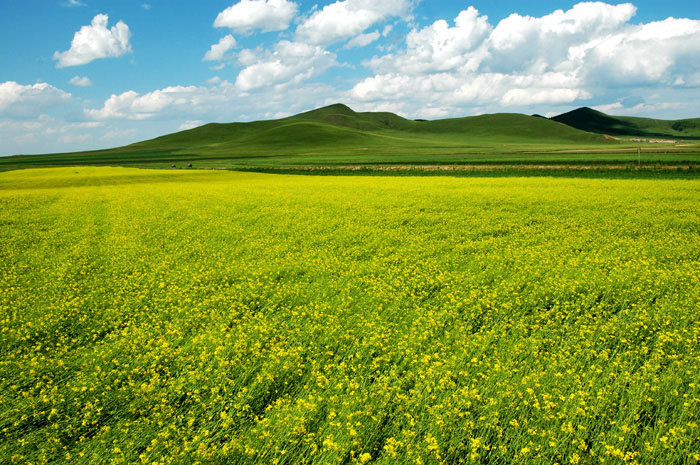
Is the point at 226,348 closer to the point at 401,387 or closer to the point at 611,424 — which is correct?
the point at 401,387

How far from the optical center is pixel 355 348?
28.8 feet

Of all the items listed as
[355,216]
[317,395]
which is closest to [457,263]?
[317,395]

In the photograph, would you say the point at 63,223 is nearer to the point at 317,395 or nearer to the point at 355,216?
the point at 355,216

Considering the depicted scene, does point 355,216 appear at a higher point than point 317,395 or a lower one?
higher

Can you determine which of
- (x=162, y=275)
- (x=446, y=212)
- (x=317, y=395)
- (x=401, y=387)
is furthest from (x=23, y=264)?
(x=446, y=212)

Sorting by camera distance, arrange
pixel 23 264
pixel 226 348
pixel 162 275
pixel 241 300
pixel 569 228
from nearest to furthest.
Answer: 1. pixel 226 348
2. pixel 241 300
3. pixel 162 275
4. pixel 23 264
5. pixel 569 228

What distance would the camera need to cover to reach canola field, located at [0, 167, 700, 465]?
607 cm

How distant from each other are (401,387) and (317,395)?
1595mm

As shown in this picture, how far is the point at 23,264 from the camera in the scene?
15500mm

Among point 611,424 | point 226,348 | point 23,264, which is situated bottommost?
point 611,424

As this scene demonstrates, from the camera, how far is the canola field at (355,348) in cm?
607

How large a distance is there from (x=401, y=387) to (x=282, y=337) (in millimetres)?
3194

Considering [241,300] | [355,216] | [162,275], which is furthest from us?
[355,216]

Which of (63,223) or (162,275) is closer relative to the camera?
(162,275)
